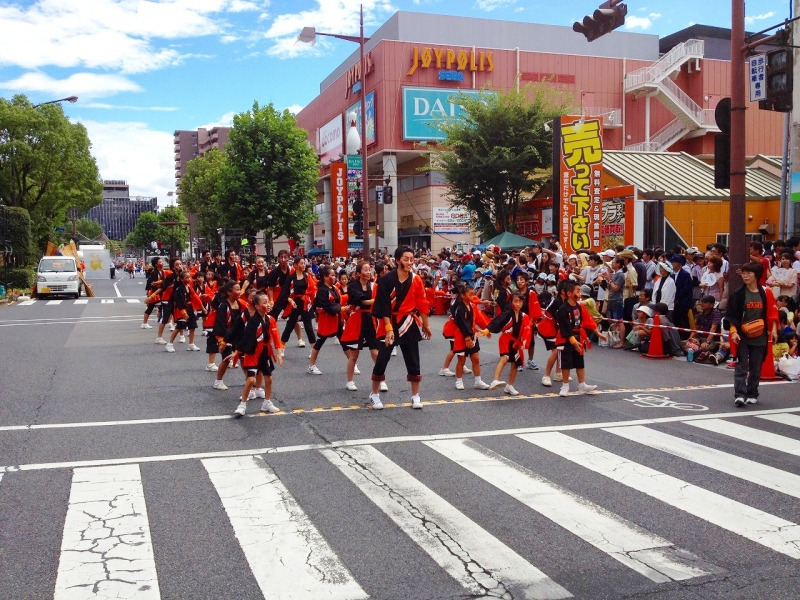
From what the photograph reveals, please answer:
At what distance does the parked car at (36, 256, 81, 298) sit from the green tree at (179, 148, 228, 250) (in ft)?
101

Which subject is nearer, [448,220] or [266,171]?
[266,171]

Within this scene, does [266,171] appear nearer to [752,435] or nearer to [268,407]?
[268,407]

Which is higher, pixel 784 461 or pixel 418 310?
pixel 418 310

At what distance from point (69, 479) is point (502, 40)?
4961 cm

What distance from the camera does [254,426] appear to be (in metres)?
8.03

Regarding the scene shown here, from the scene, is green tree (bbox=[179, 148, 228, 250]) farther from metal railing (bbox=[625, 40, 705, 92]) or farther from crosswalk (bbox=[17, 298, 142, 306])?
metal railing (bbox=[625, 40, 705, 92])

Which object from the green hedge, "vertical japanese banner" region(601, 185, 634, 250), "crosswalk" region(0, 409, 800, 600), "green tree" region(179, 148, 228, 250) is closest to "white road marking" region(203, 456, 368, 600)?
"crosswalk" region(0, 409, 800, 600)

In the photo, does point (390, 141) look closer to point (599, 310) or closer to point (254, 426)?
point (599, 310)

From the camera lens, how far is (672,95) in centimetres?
4709

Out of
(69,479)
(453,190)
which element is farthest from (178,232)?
(69,479)

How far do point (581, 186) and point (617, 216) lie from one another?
9.02 feet

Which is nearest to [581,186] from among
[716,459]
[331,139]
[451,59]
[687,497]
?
[716,459]

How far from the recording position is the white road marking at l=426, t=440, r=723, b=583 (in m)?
4.34

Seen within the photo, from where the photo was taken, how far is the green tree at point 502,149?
29641 mm
